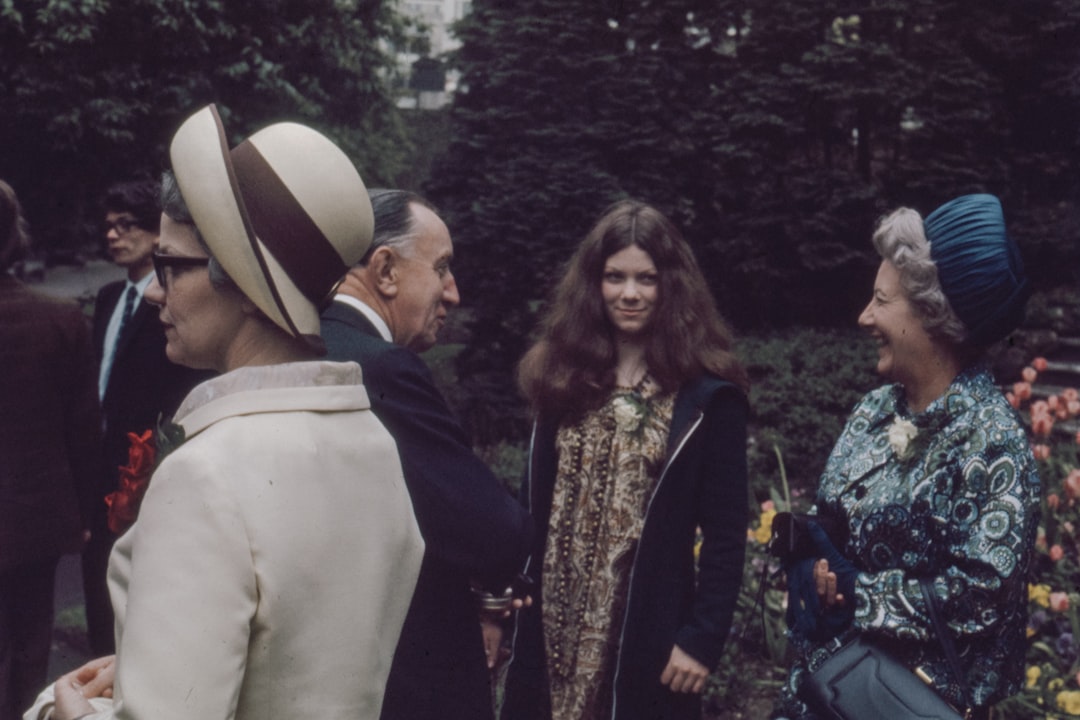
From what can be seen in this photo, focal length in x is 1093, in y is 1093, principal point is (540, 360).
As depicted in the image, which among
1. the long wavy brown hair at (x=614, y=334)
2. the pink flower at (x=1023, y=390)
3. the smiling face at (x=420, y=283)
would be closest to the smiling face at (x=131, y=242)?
the long wavy brown hair at (x=614, y=334)

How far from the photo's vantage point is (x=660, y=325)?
10.4ft

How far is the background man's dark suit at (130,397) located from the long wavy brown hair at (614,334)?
138 centimetres

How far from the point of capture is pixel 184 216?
146cm

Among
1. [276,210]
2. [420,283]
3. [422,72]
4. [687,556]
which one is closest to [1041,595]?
[687,556]

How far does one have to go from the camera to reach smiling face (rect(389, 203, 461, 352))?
2.28 meters

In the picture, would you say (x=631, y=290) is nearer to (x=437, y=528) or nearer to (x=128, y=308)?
(x=437, y=528)

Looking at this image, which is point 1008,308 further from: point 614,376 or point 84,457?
point 84,457

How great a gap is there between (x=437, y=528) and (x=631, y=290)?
143 cm

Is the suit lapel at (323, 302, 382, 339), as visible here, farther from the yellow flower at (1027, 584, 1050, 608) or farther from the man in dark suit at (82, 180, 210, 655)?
the yellow flower at (1027, 584, 1050, 608)

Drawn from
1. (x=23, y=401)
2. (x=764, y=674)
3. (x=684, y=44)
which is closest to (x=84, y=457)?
(x=23, y=401)

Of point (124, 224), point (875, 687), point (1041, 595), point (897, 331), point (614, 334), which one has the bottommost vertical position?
point (1041, 595)

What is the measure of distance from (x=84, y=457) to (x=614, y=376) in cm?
206

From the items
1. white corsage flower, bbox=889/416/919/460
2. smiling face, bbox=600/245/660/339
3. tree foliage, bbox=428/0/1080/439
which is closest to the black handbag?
white corsage flower, bbox=889/416/919/460

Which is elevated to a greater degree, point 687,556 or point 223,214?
point 223,214
